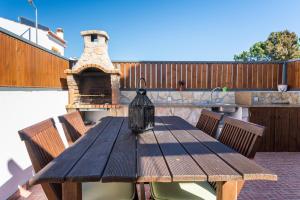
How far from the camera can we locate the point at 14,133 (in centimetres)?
251

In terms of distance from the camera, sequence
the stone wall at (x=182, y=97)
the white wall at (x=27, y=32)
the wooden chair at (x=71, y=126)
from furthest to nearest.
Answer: the white wall at (x=27, y=32)
the stone wall at (x=182, y=97)
the wooden chair at (x=71, y=126)

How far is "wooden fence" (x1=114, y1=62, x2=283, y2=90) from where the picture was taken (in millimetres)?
5766

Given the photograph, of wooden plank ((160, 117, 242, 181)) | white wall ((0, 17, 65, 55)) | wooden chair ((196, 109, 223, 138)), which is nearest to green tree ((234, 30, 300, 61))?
white wall ((0, 17, 65, 55))

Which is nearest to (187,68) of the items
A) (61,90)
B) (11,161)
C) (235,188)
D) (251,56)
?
(61,90)

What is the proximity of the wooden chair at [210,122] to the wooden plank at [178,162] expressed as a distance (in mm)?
640

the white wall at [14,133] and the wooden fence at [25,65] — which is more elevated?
the wooden fence at [25,65]

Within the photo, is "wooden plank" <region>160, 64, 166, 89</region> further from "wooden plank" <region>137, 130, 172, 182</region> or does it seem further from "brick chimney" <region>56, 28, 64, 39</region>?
"brick chimney" <region>56, 28, 64, 39</region>

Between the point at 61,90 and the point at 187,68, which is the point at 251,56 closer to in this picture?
the point at 187,68

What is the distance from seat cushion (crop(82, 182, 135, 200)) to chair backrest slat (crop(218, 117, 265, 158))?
0.83 meters

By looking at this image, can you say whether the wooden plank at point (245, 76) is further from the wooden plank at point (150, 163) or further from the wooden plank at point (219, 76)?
the wooden plank at point (150, 163)

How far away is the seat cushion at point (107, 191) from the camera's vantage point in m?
1.55

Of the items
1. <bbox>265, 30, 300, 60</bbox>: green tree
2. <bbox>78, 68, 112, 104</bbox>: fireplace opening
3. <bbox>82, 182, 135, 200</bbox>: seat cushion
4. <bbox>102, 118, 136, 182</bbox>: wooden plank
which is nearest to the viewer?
<bbox>102, 118, 136, 182</bbox>: wooden plank

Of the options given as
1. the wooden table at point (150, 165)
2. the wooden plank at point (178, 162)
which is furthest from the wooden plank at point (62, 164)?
the wooden plank at point (178, 162)

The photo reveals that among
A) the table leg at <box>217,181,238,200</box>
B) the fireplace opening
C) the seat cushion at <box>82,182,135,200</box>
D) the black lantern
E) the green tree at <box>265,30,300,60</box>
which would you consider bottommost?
the seat cushion at <box>82,182,135,200</box>
